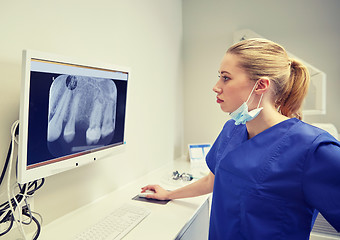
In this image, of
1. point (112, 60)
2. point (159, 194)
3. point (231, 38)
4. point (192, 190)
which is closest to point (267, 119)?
point (192, 190)

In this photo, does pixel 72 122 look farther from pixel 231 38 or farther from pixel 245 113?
pixel 231 38

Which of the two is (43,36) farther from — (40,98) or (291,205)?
(291,205)

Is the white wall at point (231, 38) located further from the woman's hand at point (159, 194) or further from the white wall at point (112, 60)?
the woman's hand at point (159, 194)

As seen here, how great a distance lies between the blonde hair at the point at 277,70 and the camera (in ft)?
3.36

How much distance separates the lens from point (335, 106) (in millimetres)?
2221

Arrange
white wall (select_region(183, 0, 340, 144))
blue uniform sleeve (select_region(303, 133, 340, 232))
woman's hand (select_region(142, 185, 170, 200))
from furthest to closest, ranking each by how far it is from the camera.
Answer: white wall (select_region(183, 0, 340, 144)) → woman's hand (select_region(142, 185, 170, 200)) → blue uniform sleeve (select_region(303, 133, 340, 232))

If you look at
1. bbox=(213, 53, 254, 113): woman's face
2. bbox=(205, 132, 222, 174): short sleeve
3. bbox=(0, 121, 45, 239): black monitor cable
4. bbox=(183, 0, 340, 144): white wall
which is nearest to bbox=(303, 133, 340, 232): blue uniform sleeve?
bbox=(213, 53, 254, 113): woman's face

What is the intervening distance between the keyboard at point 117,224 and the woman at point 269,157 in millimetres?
378

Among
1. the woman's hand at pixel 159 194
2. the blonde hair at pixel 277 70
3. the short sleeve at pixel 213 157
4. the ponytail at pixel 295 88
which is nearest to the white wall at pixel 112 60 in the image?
the woman's hand at pixel 159 194

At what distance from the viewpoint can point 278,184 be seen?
900mm

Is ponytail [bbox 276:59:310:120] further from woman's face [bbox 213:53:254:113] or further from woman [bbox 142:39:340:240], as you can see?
woman's face [bbox 213:53:254:113]

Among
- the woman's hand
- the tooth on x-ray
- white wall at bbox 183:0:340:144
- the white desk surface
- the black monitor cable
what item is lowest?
the white desk surface

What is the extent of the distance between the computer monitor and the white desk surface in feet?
1.05

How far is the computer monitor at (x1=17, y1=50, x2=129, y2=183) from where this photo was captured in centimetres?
87
